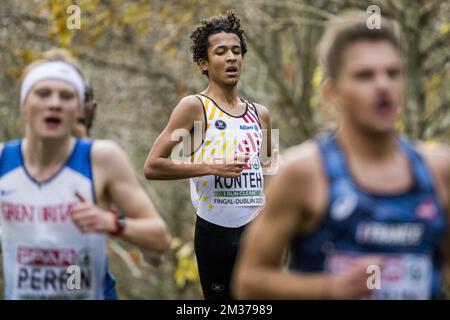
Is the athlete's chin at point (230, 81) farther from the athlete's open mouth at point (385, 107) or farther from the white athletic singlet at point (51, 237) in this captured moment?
the athlete's open mouth at point (385, 107)

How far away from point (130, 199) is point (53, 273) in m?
0.46

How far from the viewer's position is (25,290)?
14.8ft

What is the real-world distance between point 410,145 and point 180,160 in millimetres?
2865

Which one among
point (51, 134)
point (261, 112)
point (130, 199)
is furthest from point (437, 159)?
point (261, 112)

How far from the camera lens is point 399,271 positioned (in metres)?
3.61

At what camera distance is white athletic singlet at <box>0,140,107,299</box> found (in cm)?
442

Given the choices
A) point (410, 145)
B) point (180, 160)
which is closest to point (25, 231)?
point (410, 145)

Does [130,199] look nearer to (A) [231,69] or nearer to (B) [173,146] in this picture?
(B) [173,146]

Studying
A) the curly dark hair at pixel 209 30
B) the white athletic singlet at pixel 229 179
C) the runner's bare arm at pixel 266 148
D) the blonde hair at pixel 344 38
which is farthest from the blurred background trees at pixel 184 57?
the blonde hair at pixel 344 38

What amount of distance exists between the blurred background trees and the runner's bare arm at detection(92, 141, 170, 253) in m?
7.46

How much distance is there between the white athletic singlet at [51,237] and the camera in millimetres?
4422

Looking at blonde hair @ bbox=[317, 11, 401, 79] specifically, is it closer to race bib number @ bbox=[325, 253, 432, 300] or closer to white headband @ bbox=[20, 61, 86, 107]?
race bib number @ bbox=[325, 253, 432, 300]
